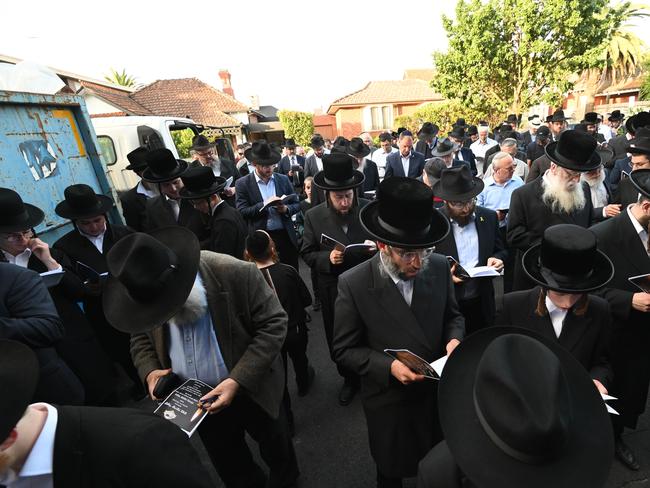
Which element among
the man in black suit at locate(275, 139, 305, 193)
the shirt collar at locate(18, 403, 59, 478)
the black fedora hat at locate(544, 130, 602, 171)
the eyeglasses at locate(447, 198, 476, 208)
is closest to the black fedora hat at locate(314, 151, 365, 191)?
the eyeglasses at locate(447, 198, 476, 208)

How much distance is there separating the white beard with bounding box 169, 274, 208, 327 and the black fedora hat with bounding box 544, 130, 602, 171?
346 centimetres

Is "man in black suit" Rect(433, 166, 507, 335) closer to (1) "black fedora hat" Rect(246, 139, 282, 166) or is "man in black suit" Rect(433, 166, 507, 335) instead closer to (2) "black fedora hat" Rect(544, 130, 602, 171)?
(2) "black fedora hat" Rect(544, 130, 602, 171)

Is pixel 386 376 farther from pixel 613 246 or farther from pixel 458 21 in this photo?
pixel 458 21

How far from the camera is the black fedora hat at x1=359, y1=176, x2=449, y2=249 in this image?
2041mm

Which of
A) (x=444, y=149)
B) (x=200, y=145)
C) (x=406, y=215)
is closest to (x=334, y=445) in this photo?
(x=406, y=215)

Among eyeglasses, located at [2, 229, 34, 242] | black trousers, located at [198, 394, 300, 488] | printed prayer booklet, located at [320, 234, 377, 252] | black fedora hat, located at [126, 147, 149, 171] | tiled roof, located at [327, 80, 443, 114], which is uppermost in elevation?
tiled roof, located at [327, 80, 443, 114]

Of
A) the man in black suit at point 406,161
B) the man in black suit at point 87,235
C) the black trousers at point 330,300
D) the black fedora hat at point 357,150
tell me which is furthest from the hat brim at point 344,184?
the black fedora hat at point 357,150

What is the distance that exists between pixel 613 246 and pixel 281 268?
9.15ft

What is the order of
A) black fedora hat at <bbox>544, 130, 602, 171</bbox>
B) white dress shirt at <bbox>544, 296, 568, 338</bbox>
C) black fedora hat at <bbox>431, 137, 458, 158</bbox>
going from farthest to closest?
black fedora hat at <bbox>431, 137, 458, 158</bbox>
black fedora hat at <bbox>544, 130, 602, 171</bbox>
white dress shirt at <bbox>544, 296, 568, 338</bbox>

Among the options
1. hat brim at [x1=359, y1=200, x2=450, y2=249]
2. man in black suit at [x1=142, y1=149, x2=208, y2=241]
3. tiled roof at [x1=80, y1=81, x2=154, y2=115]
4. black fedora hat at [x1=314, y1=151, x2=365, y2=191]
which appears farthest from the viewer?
tiled roof at [x1=80, y1=81, x2=154, y2=115]

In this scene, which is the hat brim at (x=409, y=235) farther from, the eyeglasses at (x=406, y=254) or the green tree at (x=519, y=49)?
the green tree at (x=519, y=49)

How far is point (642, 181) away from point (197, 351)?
3.39 metres

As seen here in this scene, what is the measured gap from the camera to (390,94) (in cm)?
3853

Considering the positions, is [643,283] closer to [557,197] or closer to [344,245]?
[557,197]
